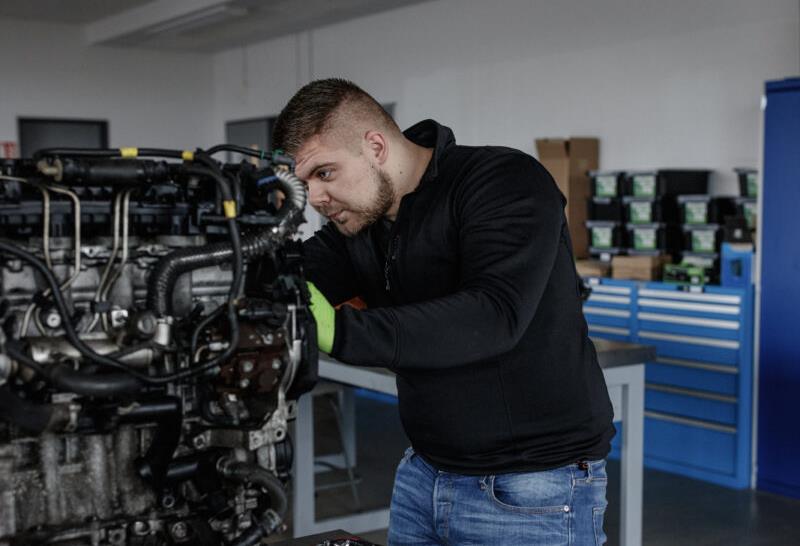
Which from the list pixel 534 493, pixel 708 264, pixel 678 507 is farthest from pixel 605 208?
pixel 534 493

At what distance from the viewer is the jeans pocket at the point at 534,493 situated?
152cm

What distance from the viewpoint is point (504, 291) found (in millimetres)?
1348

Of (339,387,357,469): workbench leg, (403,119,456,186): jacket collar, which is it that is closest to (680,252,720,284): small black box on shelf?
(339,387,357,469): workbench leg

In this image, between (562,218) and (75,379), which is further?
(562,218)

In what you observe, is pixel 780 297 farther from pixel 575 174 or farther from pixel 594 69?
pixel 594 69

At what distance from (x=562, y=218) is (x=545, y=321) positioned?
17cm

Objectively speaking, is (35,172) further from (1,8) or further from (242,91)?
(242,91)

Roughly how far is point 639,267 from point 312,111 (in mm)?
3484

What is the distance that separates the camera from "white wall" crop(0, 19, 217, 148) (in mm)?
8328

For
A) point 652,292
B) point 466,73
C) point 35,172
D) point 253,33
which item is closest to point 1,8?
point 253,33

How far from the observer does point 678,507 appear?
13.3 feet

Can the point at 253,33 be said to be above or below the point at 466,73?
above

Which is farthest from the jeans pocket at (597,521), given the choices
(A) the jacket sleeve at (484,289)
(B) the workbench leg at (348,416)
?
(B) the workbench leg at (348,416)

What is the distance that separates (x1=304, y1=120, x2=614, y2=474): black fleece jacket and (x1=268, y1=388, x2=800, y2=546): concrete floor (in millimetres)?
2088
